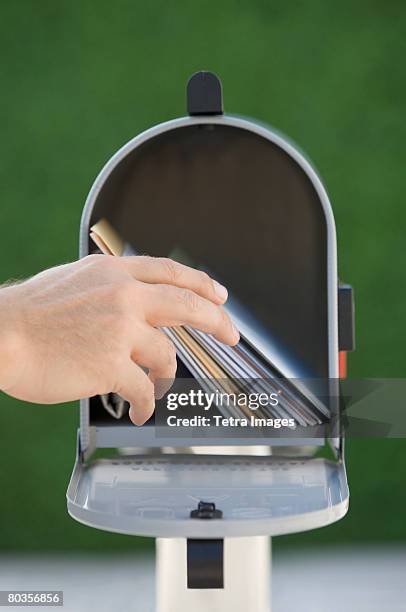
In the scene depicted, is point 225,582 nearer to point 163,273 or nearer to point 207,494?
point 207,494

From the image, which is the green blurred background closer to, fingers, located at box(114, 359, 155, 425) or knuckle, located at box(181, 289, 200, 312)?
knuckle, located at box(181, 289, 200, 312)

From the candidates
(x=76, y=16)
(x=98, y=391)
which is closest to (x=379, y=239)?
(x=76, y=16)

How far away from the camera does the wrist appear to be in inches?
37.9

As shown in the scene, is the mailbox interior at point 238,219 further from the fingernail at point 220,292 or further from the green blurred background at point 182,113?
the green blurred background at point 182,113

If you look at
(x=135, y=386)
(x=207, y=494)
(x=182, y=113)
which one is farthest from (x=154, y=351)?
(x=182, y=113)

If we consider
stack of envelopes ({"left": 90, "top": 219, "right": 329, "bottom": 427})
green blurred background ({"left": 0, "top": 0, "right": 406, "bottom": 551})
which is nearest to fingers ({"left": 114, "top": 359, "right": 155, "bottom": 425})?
stack of envelopes ({"left": 90, "top": 219, "right": 329, "bottom": 427})

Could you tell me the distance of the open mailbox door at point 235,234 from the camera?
5.70ft

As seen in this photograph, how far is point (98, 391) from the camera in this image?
3.42ft

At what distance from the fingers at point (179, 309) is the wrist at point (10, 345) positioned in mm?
174

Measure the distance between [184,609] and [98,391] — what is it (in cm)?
84

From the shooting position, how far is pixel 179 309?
119 cm

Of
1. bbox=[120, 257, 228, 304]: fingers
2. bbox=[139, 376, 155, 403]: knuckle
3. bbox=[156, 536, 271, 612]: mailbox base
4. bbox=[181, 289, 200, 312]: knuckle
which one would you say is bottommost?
→ bbox=[156, 536, 271, 612]: mailbox base

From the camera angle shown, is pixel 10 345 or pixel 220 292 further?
pixel 220 292

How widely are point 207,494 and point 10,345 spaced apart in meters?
0.76
